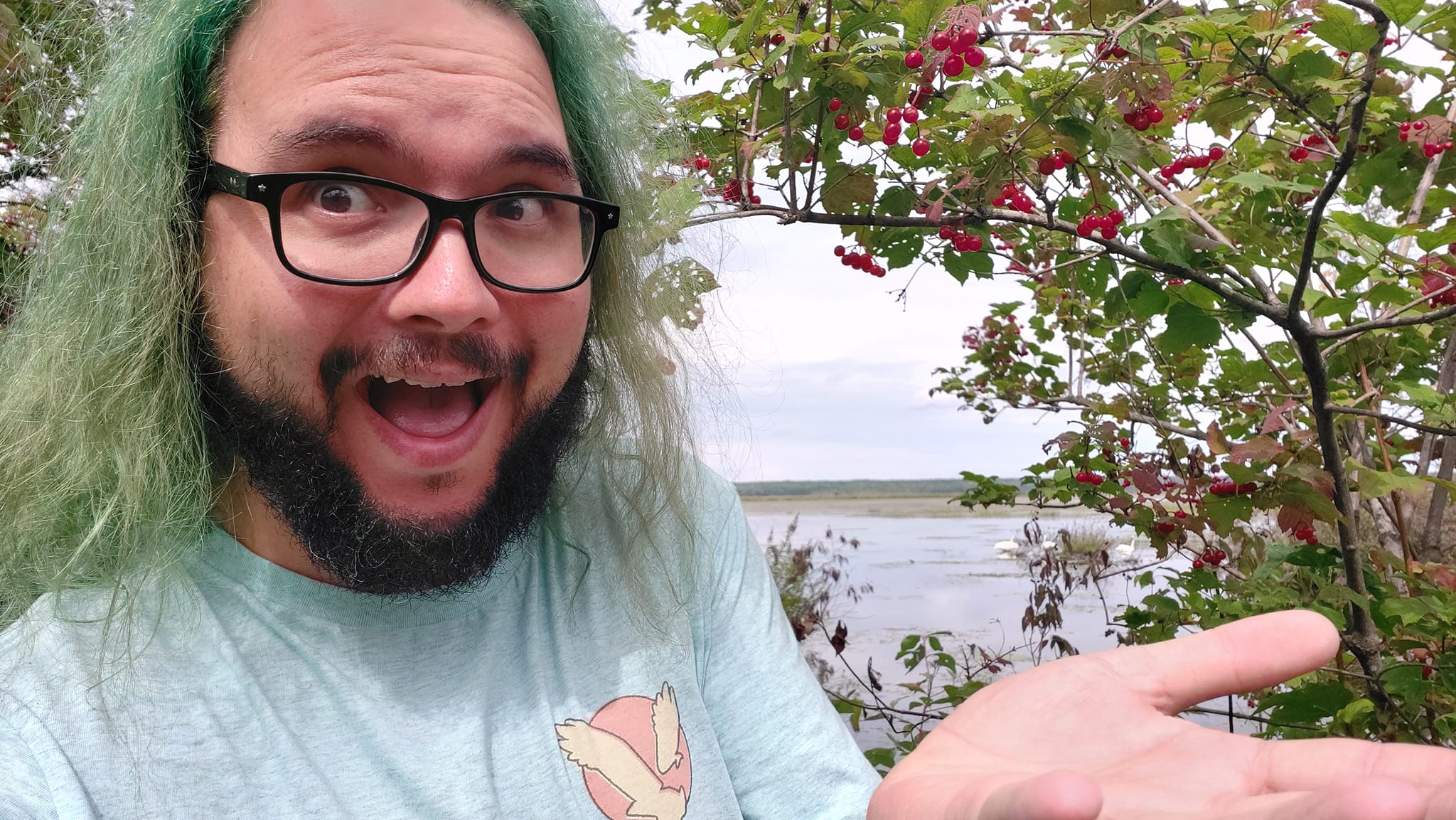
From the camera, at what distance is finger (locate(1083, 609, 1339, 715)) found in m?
0.83

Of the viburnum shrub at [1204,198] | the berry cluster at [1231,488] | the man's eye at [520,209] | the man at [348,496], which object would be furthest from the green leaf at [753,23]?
the berry cluster at [1231,488]

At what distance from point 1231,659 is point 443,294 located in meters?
0.87

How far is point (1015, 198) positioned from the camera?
6.70 ft

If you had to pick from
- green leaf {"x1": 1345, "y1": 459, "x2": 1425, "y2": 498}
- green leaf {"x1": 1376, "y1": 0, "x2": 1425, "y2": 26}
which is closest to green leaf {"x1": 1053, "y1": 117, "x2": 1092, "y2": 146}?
green leaf {"x1": 1376, "y1": 0, "x2": 1425, "y2": 26}

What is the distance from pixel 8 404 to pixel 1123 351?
343cm

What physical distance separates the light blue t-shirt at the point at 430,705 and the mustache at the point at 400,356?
0.26 m

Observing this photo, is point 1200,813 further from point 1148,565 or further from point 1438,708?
point 1148,565

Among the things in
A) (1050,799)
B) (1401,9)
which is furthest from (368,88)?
(1401,9)

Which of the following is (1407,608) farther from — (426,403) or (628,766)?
(426,403)

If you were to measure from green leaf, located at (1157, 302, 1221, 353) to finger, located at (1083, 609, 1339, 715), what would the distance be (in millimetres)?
1307

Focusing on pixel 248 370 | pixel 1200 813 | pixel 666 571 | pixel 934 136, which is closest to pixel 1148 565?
pixel 934 136

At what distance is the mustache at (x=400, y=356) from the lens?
1.06 meters

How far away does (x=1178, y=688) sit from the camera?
88cm

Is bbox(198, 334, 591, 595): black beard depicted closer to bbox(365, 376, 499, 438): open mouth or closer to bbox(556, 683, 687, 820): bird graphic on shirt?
bbox(365, 376, 499, 438): open mouth
